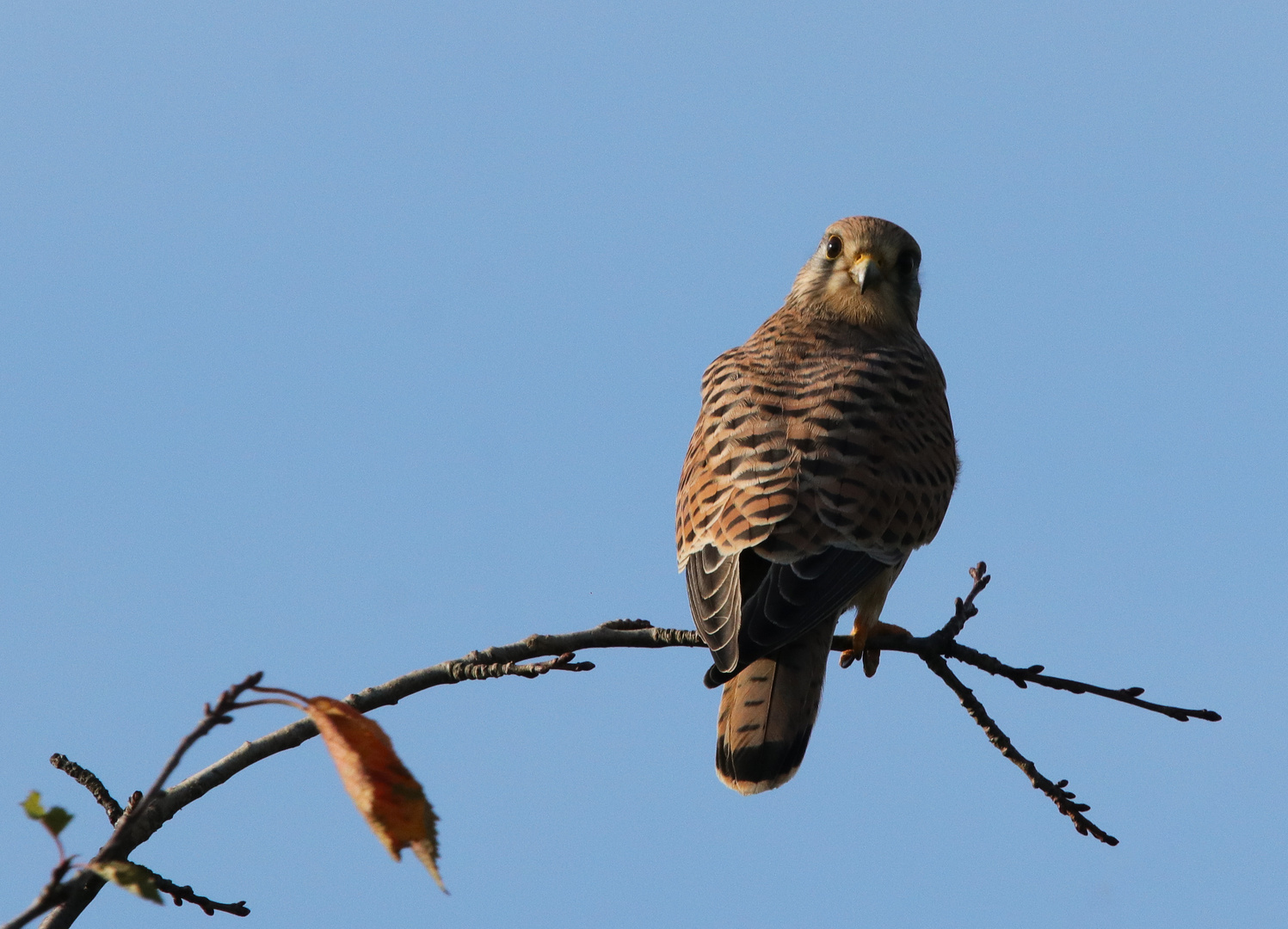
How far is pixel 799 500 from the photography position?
4059 millimetres

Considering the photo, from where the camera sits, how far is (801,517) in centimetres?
402

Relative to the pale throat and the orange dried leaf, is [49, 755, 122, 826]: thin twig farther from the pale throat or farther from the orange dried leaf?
the pale throat

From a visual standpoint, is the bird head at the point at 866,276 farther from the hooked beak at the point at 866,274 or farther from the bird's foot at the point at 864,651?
the bird's foot at the point at 864,651

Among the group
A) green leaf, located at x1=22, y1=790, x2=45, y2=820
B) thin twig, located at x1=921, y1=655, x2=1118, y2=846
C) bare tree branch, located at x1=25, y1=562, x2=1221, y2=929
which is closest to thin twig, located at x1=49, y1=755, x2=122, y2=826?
bare tree branch, located at x1=25, y1=562, x2=1221, y2=929

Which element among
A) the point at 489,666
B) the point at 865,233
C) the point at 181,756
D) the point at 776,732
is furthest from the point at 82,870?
the point at 865,233

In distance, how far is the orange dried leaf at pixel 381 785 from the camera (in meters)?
1.77

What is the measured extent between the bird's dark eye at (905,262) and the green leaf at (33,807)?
4.70 meters

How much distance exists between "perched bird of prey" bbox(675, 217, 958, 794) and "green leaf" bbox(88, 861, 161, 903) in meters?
2.14

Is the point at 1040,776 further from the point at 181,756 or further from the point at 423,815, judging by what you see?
the point at 181,756

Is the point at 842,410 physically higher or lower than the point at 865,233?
lower

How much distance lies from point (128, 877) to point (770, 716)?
2.32m

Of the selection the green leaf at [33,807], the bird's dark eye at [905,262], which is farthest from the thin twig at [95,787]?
the bird's dark eye at [905,262]

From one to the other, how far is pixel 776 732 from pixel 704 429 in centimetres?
136

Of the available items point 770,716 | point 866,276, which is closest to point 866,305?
point 866,276
